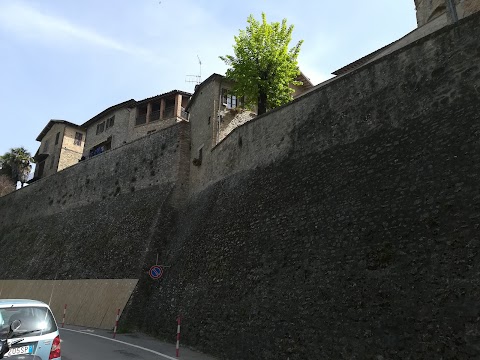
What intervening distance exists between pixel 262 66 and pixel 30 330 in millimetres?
18916

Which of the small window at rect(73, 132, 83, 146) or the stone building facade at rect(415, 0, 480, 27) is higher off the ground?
the small window at rect(73, 132, 83, 146)

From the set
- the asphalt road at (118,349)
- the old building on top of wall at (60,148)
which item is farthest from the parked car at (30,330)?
the old building on top of wall at (60,148)

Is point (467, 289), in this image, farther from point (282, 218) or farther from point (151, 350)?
point (151, 350)

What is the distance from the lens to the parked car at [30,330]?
5617mm

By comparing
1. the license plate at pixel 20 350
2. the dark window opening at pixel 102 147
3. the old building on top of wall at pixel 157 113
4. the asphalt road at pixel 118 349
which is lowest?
the asphalt road at pixel 118 349

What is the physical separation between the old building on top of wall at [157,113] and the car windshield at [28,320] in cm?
2999

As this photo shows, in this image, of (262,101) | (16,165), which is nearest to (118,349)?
(262,101)

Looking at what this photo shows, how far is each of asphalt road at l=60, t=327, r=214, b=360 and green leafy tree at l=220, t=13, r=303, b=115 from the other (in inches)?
562

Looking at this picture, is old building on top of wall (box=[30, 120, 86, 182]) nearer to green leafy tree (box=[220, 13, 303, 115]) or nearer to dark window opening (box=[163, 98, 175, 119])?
dark window opening (box=[163, 98, 175, 119])

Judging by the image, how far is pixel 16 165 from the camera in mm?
51500

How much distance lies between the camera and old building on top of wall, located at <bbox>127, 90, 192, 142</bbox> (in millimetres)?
36000

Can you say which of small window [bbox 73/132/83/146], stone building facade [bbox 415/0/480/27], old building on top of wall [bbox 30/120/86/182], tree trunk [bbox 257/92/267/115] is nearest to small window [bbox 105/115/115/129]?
old building on top of wall [bbox 30/120/86/182]

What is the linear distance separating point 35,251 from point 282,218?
24.3 metres

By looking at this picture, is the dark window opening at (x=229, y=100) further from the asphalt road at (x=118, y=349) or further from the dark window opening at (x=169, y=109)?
the dark window opening at (x=169, y=109)
